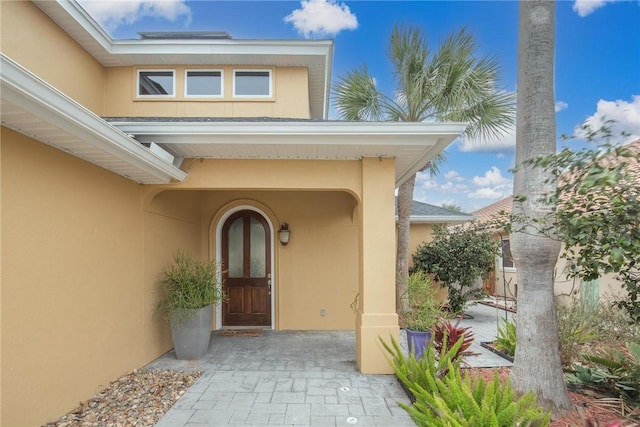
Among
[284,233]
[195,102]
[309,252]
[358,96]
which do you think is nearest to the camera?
[195,102]

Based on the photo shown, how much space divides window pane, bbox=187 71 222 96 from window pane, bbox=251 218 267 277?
3.05 metres

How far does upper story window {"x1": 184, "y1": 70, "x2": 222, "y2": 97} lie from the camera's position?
7.37m

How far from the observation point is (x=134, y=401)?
408cm

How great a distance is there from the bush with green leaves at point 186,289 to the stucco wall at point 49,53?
12.3ft

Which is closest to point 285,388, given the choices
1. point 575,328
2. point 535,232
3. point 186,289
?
point 186,289

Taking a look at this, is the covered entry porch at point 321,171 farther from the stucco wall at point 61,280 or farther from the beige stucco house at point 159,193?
the stucco wall at point 61,280

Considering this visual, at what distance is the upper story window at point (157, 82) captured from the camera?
7.33 metres

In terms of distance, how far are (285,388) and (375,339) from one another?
1.45 m

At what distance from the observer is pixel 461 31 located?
24.1 ft

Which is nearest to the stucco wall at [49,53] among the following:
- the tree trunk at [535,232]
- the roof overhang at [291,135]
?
the roof overhang at [291,135]

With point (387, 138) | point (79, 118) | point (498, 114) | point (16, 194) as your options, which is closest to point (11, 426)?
point (16, 194)

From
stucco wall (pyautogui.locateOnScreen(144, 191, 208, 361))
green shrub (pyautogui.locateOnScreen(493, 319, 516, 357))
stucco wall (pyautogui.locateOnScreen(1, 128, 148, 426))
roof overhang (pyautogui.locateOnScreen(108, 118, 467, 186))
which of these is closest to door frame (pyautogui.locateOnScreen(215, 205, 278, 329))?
stucco wall (pyautogui.locateOnScreen(144, 191, 208, 361))

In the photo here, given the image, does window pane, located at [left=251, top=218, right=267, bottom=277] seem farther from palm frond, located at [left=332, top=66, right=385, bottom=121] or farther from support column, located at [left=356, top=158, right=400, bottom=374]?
palm frond, located at [left=332, top=66, right=385, bottom=121]

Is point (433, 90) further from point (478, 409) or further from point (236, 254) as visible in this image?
point (478, 409)
